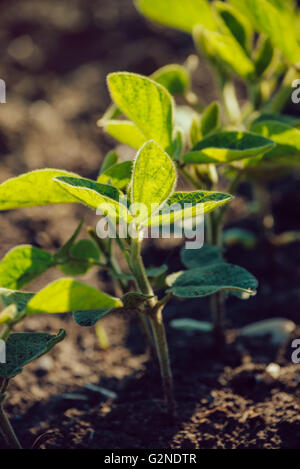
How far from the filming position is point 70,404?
3.32 ft

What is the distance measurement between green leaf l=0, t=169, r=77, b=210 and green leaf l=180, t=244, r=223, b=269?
0.82 feet

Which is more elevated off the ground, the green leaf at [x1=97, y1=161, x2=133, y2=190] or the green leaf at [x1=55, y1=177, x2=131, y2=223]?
the green leaf at [x1=97, y1=161, x2=133, y2=190]

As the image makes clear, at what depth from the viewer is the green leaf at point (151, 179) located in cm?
67

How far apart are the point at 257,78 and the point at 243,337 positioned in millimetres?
567

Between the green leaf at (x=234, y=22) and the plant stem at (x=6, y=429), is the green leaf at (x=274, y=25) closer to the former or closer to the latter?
the green leaf at (x=234, y=22)

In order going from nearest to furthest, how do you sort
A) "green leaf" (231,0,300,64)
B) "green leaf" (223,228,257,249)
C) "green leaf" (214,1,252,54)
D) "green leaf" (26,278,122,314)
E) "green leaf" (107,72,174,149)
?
"green leaf" (26,278,122,314) < "green leaf" (107,72,174,149) < "green leaf" (231,0,300,64) < "green leaf" (214,1,252,54) < "green leaf" (223,228,257,249)

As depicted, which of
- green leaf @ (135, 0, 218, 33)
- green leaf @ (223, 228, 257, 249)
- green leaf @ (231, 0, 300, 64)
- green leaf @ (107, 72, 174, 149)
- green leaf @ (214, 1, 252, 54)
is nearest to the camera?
green leaf @ (107, 72, 174, 149)

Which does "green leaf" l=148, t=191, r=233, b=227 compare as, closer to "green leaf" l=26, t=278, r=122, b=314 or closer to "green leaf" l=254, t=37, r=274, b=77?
"green leaf" l=26, t=278, r=122, b=314

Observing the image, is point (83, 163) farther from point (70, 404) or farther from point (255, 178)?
point (70, 404)

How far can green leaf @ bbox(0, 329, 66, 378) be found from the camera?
0.71 metres

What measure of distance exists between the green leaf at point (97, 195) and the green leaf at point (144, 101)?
0.46 feet

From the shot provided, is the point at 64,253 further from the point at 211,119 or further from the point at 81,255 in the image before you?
the point at 211,119

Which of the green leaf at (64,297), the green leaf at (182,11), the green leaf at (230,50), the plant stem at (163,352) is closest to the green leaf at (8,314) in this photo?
the green leaf at (64,297)

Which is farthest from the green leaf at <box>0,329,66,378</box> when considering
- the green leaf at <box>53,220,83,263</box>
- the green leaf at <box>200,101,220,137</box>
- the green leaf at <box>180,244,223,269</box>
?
the green leaf at <box>200,101,220,137</box>
